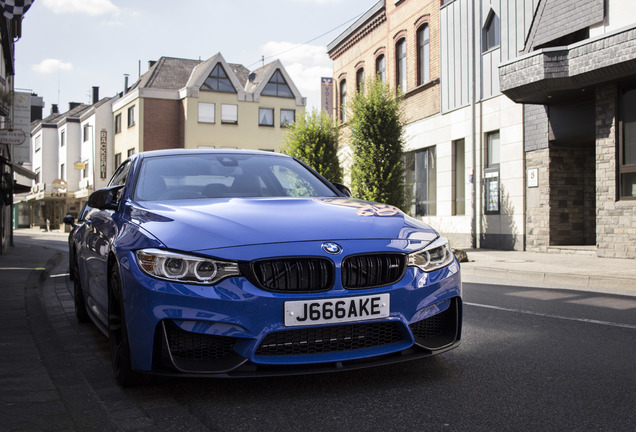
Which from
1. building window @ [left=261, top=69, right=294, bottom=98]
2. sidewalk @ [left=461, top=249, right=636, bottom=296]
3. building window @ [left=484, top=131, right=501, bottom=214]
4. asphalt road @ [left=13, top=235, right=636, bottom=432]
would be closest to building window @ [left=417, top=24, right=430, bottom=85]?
building window @ [left=484, top=131, right=501, bottom=214]

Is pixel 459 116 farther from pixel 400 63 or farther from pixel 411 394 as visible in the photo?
pixel 411 394

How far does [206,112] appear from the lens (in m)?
48.9

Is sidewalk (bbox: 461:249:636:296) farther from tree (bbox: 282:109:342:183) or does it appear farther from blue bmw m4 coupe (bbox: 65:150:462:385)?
tree (bbox: 282:109:342:183)

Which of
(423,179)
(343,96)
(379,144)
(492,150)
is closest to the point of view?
(492,150)

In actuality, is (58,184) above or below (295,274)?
above

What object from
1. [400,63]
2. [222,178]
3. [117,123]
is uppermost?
[117,123]

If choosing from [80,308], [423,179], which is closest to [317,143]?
[423,179]

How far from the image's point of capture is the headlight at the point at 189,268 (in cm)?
341

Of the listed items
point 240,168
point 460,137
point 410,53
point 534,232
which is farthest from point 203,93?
point 240,168

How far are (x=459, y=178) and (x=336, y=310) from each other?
18.8 metres

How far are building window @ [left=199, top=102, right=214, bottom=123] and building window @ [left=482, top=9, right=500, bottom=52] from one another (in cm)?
3169

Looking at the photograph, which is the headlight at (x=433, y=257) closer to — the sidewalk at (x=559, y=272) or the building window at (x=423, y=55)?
the sidewalk at (x=559, y=272)

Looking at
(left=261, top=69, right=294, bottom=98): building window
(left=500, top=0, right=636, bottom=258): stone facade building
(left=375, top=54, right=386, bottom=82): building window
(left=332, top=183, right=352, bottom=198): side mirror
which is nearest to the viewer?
(left=332, top=183, right=352, bottom=198): side mirror

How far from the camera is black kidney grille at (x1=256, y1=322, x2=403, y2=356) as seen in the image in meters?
3.42
